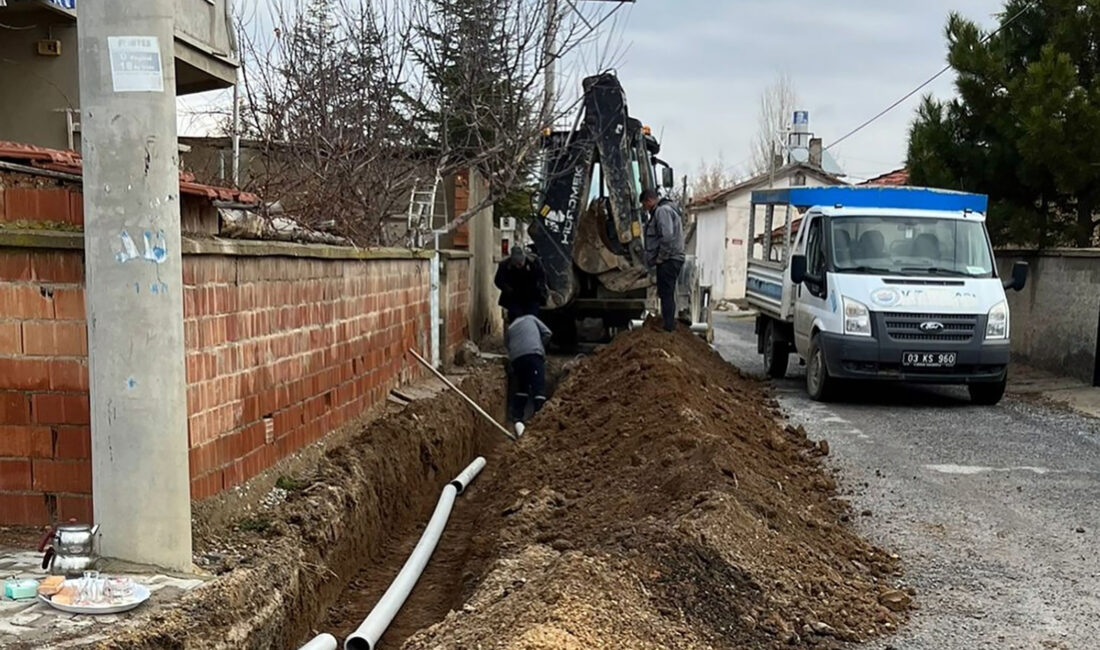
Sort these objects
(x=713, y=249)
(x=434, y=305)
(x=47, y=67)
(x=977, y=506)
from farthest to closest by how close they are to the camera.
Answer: (x=713, y=249), (x=434, y=305), (x=47, y=67), (x=977, y=506)

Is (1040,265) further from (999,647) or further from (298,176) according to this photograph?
(999,647)

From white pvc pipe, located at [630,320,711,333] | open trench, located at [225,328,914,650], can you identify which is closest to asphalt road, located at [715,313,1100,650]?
open trench, located at [225,328,914,650]

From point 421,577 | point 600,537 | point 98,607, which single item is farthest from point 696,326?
point 98,607

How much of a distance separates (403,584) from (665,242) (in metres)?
8.06

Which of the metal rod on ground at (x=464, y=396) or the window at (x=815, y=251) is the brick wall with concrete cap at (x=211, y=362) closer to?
the metal rod on ground at (x=464, y=396)

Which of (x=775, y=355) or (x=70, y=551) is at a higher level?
(x=70, y=551)

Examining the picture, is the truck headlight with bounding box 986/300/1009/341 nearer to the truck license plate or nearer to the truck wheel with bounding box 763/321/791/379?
the truck license plate

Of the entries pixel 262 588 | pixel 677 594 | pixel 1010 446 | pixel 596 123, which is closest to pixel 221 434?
pixel 262 588

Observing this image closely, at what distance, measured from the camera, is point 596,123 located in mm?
14711

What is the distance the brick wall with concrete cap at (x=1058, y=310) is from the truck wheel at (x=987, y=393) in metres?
2.93

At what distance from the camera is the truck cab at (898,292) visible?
11.0 m

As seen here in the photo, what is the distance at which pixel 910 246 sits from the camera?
1177 cm

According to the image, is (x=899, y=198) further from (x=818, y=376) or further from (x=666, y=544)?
(x=666, y=544)

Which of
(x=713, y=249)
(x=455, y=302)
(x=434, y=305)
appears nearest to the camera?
(x=434, y=305)
